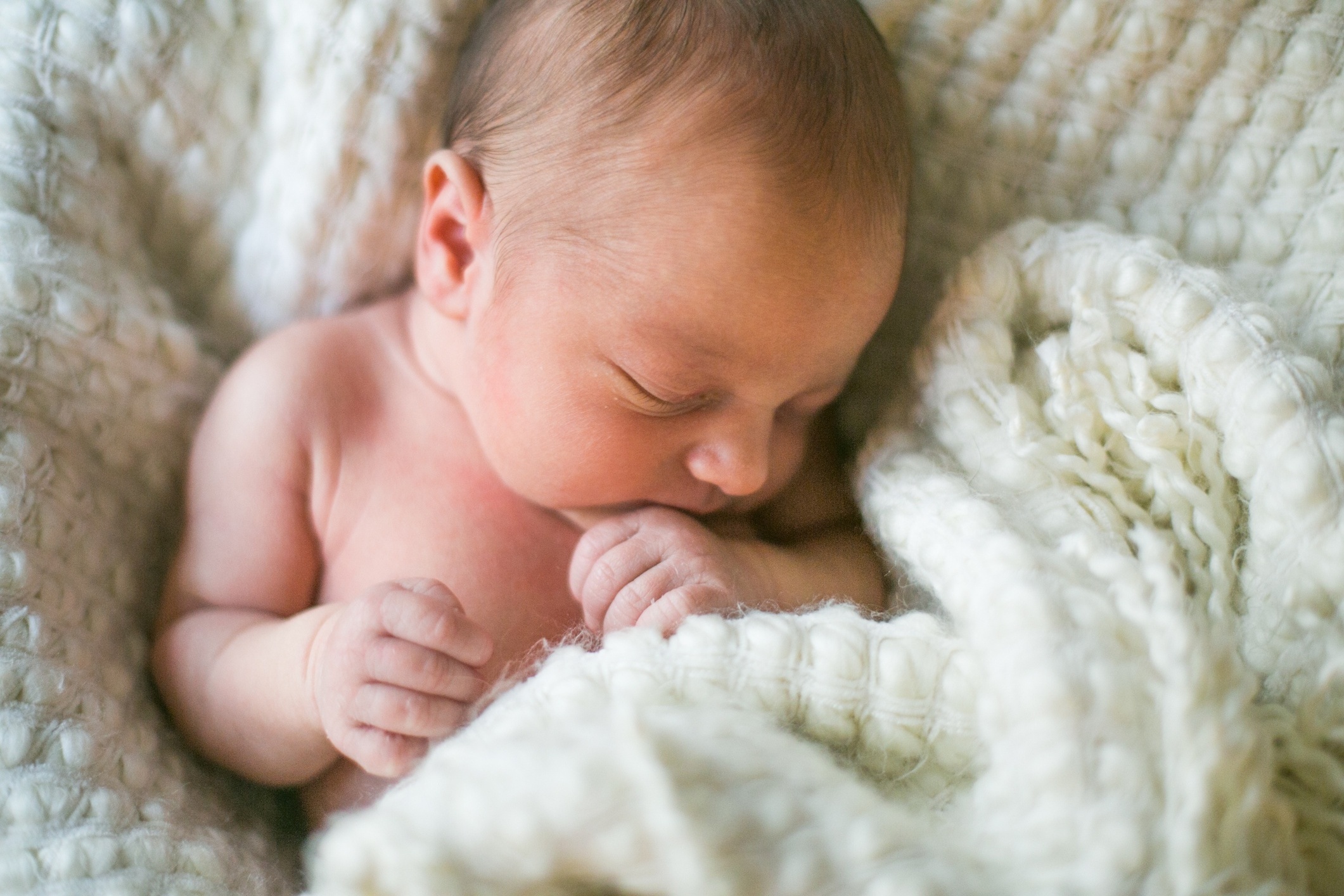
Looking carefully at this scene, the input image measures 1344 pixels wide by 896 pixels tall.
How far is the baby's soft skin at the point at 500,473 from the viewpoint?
85 centimetres

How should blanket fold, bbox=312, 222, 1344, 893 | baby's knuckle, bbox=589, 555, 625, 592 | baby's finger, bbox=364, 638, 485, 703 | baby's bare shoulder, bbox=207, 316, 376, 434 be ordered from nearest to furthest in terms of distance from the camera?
blanket fold, bbox=312, 222, 1344, 893 → baby's finger, bbox=364, 638, 485, 703 → baby's knuckle, bbox=589, 555, 625, 592 → baby's bare shoulder, bbox=207, 316, 376, 434

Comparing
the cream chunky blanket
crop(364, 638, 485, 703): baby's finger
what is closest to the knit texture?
the cream chunky blanket

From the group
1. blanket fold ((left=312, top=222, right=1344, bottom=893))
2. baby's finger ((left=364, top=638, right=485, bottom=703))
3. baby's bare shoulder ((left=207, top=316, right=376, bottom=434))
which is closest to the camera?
blanket fold ((left=312, top=222, right=1344, bottom=893))

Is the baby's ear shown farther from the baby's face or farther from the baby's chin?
the baby's chin

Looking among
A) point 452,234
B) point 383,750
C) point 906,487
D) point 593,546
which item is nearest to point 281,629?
point 383,750

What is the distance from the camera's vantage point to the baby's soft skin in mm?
846

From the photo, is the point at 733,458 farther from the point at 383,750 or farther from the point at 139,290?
the point at 139,290

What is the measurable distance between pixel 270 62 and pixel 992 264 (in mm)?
859

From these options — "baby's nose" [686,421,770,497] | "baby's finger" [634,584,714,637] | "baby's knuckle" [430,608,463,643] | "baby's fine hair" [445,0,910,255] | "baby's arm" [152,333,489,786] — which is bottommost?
"baby's arm" [152,333,489,786]

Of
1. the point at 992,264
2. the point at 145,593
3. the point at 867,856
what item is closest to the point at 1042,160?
the point at 992,264

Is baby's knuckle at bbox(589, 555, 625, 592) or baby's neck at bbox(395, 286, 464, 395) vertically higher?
baby's neck at bbox(395, 286, 464, 395)

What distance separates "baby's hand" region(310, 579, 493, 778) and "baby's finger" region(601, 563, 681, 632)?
0.39ft

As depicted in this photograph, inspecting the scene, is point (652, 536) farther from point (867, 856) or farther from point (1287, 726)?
point (1287, 726)

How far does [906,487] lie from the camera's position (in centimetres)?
92
